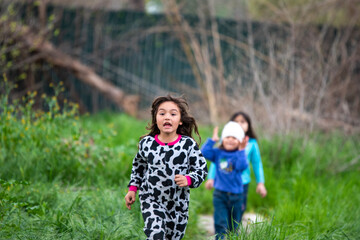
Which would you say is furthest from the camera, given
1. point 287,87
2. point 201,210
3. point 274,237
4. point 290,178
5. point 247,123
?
point 287,87

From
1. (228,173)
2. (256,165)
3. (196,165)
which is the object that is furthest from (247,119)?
(196,165)

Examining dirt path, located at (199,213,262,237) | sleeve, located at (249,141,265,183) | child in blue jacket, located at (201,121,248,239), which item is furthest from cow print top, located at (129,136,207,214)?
sleeve, located at (249,141,265,183)

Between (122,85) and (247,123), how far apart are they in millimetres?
5942

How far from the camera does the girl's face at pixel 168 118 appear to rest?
106 inches

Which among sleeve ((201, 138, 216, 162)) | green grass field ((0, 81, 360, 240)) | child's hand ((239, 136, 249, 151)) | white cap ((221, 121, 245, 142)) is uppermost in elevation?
white cap ((221, 121, 245, 142))

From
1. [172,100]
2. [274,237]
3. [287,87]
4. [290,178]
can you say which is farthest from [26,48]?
[274,237]

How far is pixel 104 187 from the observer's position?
418cm

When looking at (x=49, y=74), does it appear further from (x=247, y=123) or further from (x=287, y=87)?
(x=247, y=123)

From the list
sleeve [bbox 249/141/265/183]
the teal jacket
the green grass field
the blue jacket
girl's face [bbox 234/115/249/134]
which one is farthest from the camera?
girl's face [bbox 234/115/249/134]

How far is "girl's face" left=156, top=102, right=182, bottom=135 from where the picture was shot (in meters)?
2.69

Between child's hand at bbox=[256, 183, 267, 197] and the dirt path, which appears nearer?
child's hand at bbox=[256, 183, 267, 197]

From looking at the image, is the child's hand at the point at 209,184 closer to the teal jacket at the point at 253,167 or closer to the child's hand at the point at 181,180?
the teal jacket at the point at 253,167

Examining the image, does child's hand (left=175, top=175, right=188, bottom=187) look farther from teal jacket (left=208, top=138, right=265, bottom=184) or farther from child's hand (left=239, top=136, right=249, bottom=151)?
teal jacket (left=208, top=138, right=265, bottom=184)

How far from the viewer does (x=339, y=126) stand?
6.98 meters
